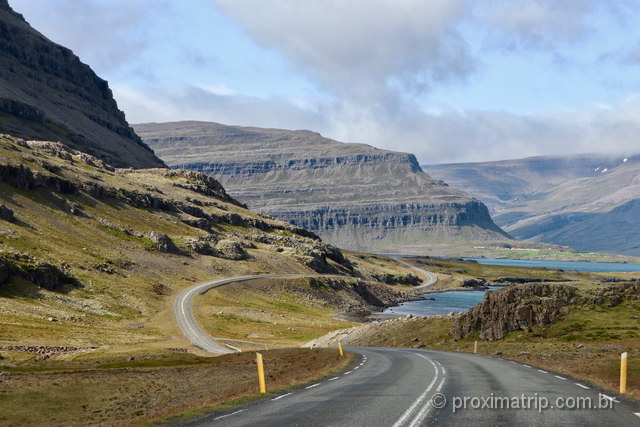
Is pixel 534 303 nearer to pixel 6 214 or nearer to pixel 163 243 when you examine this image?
pixel 6 214

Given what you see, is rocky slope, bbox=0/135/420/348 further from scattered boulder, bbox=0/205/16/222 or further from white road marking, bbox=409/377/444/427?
white road marking, bbox=409/377/444/427

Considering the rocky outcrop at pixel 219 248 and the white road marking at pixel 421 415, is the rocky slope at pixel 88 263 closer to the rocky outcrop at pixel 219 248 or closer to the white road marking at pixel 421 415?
the rocky outcrop at pixel 219 248

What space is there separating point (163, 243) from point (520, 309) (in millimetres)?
122247

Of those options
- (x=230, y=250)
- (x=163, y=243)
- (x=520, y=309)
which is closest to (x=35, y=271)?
(x=163, y=243)

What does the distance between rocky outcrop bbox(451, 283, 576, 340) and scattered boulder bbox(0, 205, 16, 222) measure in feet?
354

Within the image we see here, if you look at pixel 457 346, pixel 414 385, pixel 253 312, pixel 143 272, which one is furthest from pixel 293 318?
pixel 414 385

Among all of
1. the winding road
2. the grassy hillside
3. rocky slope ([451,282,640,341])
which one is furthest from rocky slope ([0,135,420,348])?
the winding road

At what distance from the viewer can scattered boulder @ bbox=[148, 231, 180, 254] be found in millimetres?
169125

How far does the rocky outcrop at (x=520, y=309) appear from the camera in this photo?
6575cm

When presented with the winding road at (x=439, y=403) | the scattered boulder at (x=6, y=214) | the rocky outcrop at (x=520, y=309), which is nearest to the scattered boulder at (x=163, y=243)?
the scattered boulder at (x=6, y=214)

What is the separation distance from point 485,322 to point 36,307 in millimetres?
68332

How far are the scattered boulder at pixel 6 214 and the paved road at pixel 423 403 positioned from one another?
122114 millimetres

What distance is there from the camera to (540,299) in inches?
2643

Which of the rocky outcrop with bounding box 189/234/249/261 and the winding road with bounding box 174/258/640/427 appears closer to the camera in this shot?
the winding road with bounding box 174/258/640/427
